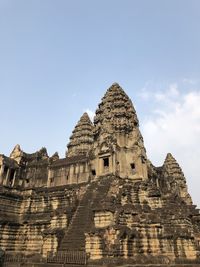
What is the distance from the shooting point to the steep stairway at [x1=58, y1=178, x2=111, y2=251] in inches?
746

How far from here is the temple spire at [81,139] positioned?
46000 millimetres

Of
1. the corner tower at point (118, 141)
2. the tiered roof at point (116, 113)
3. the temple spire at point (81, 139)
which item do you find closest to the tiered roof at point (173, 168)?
the temple spire at point (81, 139)

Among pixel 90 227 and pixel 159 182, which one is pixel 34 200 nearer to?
pixel 90 227

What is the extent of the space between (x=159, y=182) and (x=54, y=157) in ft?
46.2

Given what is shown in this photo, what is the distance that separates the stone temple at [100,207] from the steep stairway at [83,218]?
8 cm

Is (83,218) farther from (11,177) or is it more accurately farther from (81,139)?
(81,139)

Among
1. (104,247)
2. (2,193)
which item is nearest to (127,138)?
(104,247)

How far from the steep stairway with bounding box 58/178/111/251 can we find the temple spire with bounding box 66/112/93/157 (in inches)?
820

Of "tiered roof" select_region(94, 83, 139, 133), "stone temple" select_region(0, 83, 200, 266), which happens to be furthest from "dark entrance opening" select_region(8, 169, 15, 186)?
"tiered roof" select_region(94, 83, 139, 133)

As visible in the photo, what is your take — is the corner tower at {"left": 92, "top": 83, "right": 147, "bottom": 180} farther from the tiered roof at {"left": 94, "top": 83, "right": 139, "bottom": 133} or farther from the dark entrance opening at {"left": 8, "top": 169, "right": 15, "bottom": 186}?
the dark entrance opening at {"left": 8, "top": 169, "right": 15, "bottom": 186}

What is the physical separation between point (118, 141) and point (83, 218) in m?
9.10

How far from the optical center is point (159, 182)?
32.8m

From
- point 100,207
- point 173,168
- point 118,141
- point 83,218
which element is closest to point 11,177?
point 83,218

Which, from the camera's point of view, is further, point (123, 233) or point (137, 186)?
point (137, 186)
